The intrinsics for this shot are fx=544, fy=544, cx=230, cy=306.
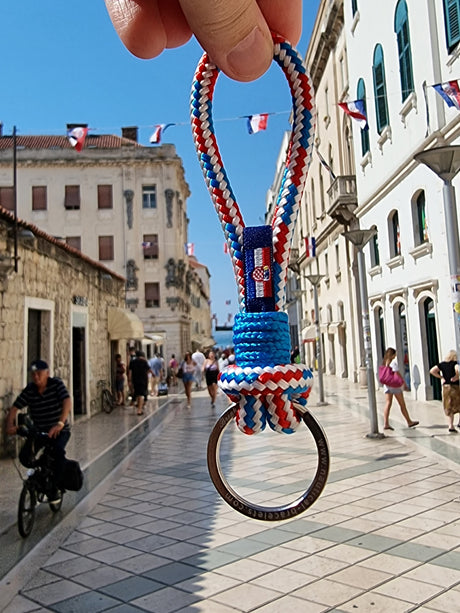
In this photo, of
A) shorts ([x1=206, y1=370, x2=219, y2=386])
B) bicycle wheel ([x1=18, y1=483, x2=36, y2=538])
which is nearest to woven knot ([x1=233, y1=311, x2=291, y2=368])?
bicycle wheel ([x1=18, y1=483, x2=36, y2=538])

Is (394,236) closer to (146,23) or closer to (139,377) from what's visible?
(139,377)

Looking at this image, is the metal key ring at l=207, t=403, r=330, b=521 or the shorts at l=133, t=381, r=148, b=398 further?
the shorts at l=133, t=381, r=148, b=398

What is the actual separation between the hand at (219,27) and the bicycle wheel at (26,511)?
5.59 metres

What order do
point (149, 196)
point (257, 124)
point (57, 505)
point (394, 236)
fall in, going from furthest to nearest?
point (149, 196)
point (394, 236)
point (257, 124)
point (57, 505)

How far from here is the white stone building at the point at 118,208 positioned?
1655 inches

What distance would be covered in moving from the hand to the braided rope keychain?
0.10m

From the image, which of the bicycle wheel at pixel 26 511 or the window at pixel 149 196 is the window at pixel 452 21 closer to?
the bicycle wheel at pixel 26 511

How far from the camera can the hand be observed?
132cm

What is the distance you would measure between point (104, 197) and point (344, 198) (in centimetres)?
2415

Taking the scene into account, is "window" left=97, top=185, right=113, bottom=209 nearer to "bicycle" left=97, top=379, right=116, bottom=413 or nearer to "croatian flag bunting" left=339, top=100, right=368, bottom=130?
"bicycle" left=97, top=379, right=116, bottom=413

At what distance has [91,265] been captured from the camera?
1788 centimetres

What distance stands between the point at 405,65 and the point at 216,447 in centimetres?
1739

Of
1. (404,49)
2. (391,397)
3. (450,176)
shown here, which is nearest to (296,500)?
(450,176)

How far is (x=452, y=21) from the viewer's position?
13.3 metres
